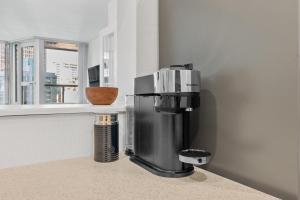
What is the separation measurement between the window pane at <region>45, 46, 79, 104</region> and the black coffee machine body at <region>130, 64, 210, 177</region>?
3701mm

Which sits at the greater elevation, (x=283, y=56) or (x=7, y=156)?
(x=283, y=56)

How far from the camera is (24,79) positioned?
4.26m

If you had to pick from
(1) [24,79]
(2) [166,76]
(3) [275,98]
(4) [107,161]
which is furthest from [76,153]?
(1) [24,79]

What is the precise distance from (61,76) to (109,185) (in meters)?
4.03

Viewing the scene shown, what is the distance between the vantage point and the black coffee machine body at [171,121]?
26.9 inches

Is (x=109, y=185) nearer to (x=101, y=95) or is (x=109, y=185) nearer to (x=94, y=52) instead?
(x=101, y=95)

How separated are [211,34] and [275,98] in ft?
0.98

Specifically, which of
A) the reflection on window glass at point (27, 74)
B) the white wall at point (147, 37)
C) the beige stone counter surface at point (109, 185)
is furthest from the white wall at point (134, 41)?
the reflection on window glass at point (27, 74)

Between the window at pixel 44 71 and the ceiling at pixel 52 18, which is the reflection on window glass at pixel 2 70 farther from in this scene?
the ceiling at pixel 52 18

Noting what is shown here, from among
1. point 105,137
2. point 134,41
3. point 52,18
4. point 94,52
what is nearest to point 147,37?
point 134,41

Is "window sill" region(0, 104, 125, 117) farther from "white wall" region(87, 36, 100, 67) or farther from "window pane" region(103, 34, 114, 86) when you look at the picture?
"white wall" region(87, 36, 100, 67)

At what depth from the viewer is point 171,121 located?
2.41 ft

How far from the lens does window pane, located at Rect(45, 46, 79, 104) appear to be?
4.21 meters

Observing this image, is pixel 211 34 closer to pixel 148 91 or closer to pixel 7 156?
pixel 148 91
